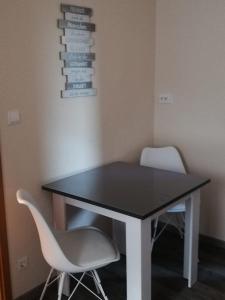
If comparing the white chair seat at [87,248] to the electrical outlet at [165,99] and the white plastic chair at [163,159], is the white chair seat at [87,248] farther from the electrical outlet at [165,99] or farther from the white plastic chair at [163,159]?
the electrical outlet at [165,99]

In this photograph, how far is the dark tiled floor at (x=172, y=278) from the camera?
2500 millimetres

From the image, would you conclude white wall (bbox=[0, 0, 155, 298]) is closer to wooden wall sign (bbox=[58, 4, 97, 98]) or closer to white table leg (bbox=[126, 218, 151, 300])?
wooden wall sign (bbox=[58, 4, 97, 98])

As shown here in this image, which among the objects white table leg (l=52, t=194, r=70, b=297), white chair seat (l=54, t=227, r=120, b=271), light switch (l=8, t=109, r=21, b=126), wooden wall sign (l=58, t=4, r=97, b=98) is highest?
wooden wall sign (l=58, t=4, r=97, b=98)

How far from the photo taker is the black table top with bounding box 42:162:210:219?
2.10 m

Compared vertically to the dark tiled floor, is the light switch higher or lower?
higher

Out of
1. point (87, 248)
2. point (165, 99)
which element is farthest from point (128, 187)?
point (165, 99)

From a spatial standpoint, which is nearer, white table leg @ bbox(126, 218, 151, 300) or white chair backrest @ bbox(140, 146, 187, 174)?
white table leg @ bbox(126, 218, 151, 300)

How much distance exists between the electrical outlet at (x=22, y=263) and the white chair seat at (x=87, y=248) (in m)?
0.30

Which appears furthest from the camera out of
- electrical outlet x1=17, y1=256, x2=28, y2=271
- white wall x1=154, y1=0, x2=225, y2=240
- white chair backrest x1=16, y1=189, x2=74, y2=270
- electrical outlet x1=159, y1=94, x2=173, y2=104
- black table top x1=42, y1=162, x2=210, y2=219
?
electrical outlet x1=159, y1=94, x2=173, y2=104

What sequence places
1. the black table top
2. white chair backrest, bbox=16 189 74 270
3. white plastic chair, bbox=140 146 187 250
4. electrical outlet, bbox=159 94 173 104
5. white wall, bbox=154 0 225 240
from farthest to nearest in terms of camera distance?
electrical outlet, bbox=159 94 173 104 → white plastic chair, bbox=140 146 187 250 → white wall, bbox=154 0 225 240 → the black table top → white chair backrest, bbox=16 189 74 270

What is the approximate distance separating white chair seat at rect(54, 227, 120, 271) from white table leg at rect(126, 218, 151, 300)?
0.46 ft

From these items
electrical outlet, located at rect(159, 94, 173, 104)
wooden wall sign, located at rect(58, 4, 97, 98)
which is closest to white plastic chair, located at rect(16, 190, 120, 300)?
wooden wall sign, located at rect(58, 4, 97, 98)

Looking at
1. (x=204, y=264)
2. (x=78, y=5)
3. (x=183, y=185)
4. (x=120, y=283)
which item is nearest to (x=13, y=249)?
(x=120, y=283)

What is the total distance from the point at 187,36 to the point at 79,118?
1.22 m
